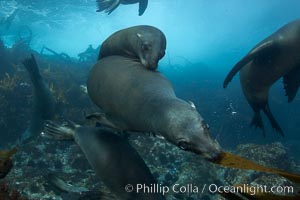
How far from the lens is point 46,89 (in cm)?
739

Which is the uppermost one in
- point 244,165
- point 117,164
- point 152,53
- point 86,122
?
point 152,53

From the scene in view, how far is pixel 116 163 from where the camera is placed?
343cm

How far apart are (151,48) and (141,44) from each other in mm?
172

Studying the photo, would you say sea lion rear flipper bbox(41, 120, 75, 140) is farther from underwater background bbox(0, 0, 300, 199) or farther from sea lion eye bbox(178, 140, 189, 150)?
sea lion eye bbox(178, 140, 189, 150)

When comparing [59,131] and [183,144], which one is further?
[59,131]

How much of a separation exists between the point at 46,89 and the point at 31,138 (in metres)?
1.67

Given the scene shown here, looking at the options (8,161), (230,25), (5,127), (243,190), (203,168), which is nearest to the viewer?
(243,190)

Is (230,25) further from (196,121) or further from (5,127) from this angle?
(196,121)

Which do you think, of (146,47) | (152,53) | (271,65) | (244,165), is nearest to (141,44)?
(146,47)

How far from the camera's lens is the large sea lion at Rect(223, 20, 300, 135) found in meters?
5.27

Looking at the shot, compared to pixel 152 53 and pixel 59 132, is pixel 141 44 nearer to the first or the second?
pixel 152 53

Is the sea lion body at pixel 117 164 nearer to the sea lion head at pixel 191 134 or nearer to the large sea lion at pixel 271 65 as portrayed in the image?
the sea lion head at pixel 191 134

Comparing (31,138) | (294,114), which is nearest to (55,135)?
(31,138)

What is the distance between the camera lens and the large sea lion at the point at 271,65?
5270 millimetres
